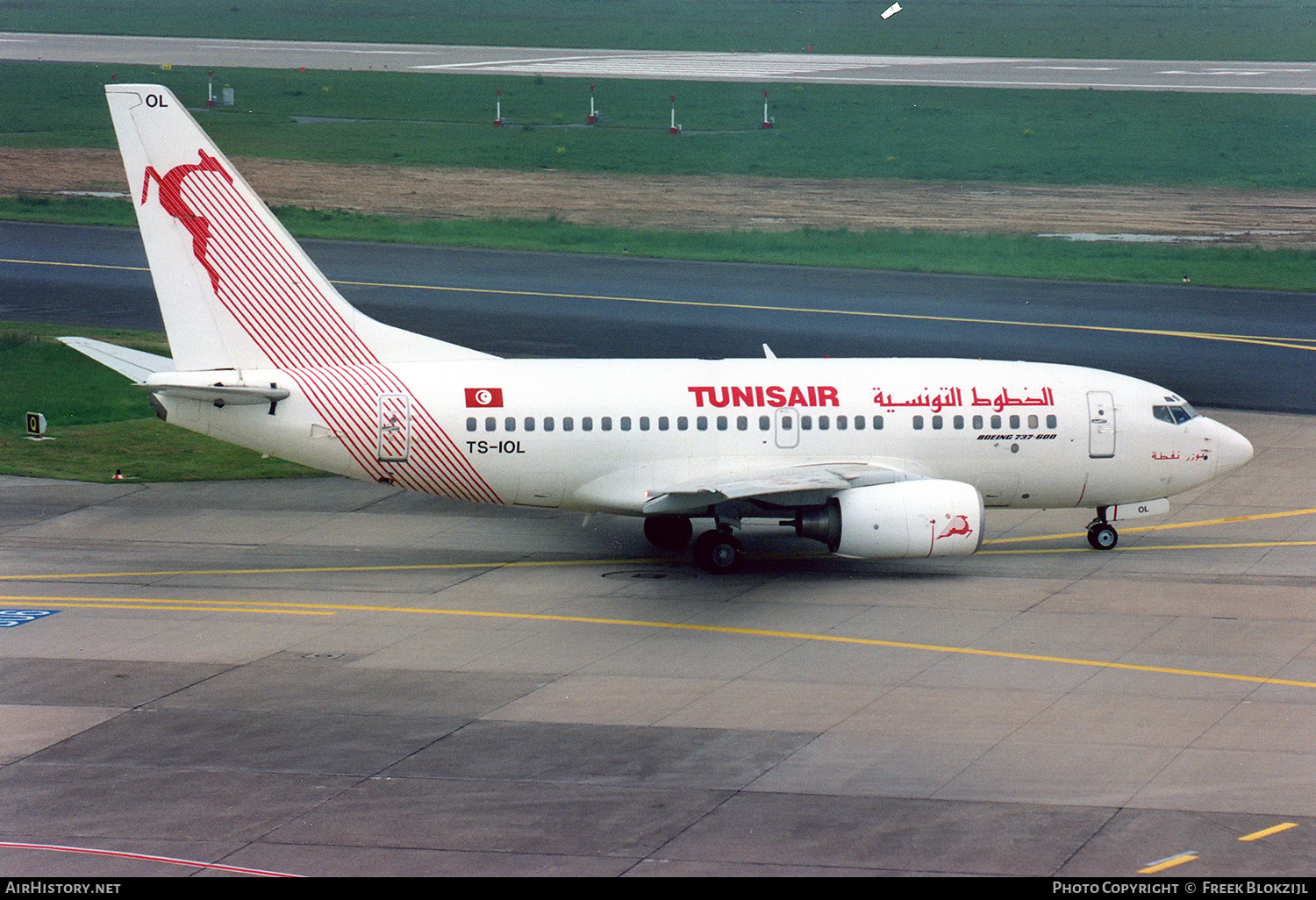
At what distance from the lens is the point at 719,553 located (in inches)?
1513

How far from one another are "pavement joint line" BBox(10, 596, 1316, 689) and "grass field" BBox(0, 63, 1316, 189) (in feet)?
200

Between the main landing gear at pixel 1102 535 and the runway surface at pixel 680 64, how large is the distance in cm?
8203

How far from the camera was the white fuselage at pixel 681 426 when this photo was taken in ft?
126

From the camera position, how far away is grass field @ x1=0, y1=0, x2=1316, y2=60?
148 m

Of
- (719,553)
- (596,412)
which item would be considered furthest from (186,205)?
(719,553)

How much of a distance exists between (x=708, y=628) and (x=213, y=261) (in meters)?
14.2

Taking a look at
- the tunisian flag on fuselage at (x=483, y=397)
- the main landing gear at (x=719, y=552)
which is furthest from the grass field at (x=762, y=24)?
the main landing gear at (x=719, y=552)

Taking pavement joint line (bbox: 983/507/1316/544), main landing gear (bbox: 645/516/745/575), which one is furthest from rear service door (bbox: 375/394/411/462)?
pavement joint line (bbox: 983/507/1316/544)

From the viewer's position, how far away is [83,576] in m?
38.4

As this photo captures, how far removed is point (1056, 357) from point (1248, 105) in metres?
57.5

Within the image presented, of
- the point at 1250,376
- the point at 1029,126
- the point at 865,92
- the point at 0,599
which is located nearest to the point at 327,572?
the point at 0,599

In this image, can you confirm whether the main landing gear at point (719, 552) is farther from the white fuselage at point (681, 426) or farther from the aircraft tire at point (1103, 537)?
the aircraft tire at point (1103, 537)

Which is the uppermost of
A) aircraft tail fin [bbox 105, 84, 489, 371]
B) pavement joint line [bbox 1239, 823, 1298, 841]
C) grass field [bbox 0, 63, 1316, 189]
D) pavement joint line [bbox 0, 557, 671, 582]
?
grass field [bbox 0, 63, 1316, 189]

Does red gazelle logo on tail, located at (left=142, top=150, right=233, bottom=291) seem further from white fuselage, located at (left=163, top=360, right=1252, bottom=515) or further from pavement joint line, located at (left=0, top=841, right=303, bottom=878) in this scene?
pavement joint line, located at (left=0, top=841, right=303, bottom=878)
